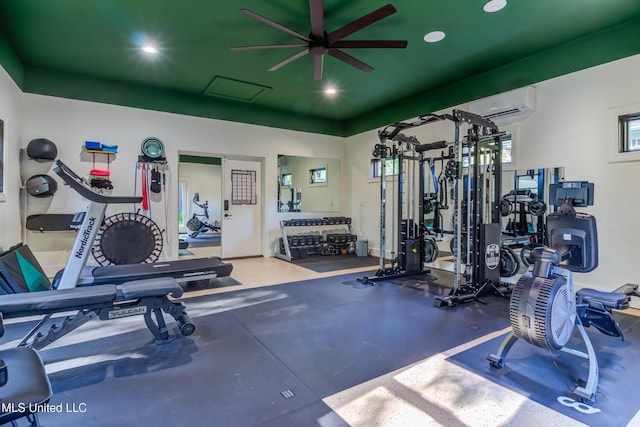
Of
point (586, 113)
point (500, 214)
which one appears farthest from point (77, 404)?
point (586, 113)

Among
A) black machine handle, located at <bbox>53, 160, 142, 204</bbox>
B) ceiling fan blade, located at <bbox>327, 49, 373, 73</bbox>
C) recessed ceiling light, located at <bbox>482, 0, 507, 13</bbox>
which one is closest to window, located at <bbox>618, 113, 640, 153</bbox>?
recessed ceiling light, located at <bbox>482, 0, 507, 13</bbox>

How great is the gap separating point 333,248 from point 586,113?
16.5ft

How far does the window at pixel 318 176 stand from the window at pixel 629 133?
5.65 metres

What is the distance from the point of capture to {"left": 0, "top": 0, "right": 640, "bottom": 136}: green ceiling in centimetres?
352

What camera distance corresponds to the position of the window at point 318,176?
26.9 ft

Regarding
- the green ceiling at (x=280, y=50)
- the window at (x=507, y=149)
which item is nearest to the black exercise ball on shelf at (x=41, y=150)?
the green ceiling at (x=280, y=50)

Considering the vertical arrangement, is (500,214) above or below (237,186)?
below

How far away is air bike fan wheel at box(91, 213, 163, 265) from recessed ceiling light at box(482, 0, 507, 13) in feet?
18.9

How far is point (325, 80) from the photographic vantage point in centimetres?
553

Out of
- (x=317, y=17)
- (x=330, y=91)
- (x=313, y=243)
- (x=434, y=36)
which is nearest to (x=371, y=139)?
(x=330, y=91)

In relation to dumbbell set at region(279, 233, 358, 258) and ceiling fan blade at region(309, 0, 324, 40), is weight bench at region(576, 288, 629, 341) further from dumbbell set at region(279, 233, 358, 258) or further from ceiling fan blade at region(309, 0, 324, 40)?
dumbbell set at region(279, 233, 358, 258)

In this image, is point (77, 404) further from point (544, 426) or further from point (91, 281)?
point (544, 426)

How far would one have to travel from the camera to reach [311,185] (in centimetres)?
822

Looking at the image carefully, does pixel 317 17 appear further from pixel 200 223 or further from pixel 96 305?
pixel 200 223
